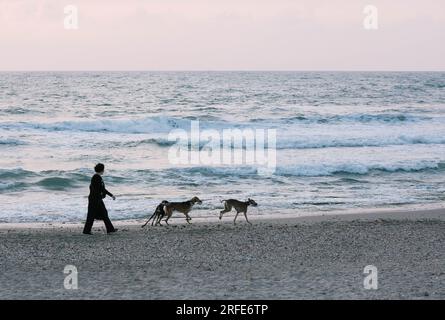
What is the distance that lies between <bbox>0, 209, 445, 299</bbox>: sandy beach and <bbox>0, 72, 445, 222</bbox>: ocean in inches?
Answer: 98.5

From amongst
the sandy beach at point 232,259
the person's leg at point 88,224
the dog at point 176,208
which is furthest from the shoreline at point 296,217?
the person's leg at point 88,224

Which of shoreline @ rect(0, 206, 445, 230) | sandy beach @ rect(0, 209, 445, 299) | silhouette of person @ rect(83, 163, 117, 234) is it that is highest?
silhouette of person @ rect(83, 163, 117, 234)

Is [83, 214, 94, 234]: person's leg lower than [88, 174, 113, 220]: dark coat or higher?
lower

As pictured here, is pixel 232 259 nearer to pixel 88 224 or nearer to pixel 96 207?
pixel 96 207

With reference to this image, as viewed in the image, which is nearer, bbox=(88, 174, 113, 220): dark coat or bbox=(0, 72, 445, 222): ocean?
bbox=(88, 174, 113, 220): dark coat

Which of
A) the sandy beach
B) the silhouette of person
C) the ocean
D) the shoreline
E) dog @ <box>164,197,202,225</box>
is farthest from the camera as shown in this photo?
the ocean

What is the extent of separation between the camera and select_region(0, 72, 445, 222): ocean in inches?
697

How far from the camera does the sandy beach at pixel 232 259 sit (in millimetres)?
8250

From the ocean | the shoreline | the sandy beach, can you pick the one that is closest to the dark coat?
the sandy beach

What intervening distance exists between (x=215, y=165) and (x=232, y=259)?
14.3 m

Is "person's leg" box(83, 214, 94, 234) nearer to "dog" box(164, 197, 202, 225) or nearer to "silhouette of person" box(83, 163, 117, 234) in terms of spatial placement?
"silhouette of person" box(83, 163, 117, 234)

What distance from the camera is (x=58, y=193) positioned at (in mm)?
18859

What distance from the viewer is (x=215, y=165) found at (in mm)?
24703

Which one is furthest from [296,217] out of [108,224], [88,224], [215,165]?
[215,165]
